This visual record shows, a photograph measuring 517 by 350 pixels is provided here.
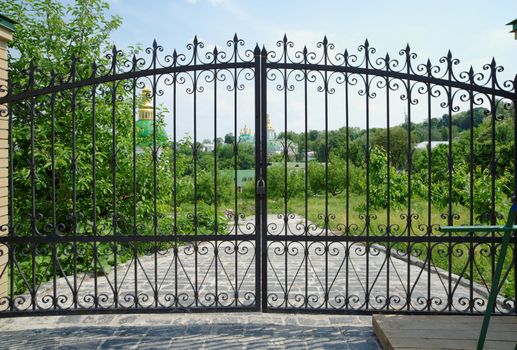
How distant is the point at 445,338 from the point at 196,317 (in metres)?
2.43

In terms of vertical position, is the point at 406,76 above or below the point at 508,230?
above

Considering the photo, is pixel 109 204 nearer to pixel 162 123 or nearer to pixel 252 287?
pixel 162 123

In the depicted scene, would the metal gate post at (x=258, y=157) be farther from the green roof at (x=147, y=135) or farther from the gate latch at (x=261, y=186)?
the green roof at (x=147, y=135)

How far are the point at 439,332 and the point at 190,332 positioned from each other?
2216 mm

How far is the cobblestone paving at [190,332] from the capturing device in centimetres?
397

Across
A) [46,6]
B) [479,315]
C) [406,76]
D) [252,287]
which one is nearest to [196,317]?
[252,287]

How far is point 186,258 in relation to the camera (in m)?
7.99

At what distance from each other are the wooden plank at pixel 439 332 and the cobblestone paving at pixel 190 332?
240 millimetres

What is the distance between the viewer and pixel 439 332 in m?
3.76

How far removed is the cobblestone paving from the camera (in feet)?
13.0

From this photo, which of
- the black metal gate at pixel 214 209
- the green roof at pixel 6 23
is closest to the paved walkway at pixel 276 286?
the black metal gate at pixel 214 209

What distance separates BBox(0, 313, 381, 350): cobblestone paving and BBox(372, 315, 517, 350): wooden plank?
240mm

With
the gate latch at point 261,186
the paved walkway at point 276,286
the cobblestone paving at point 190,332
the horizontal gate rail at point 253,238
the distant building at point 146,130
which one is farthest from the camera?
the distant building at point 146,130

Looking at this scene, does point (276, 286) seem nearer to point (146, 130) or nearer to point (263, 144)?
point (263, 144)
